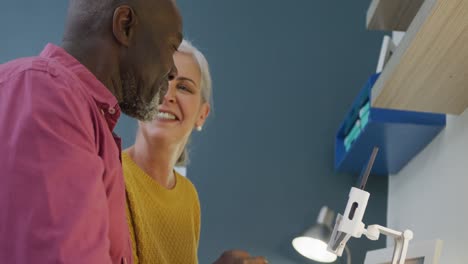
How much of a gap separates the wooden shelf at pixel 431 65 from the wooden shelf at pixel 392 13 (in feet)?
1.13

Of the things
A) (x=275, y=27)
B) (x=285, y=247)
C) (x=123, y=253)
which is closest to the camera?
(x=123, y=253)

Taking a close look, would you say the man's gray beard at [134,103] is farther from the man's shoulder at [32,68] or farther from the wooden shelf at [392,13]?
the wooden shelf at [392,13]

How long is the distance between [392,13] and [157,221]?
940 millimetres

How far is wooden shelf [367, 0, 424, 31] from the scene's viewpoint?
213 centimetres

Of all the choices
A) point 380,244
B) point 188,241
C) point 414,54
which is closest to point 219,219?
point 380,244

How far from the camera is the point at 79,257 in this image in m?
0.98

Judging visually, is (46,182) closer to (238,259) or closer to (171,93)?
(238,259)

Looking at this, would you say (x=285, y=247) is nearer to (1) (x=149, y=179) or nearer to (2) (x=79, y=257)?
(1) (x=149, y=179)

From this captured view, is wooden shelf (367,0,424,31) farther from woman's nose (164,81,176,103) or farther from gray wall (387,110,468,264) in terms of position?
woman's nose (164,81,176,103)

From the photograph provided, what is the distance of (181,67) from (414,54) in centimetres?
71

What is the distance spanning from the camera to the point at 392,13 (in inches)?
86.5

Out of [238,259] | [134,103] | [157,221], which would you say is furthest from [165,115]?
[134,103]

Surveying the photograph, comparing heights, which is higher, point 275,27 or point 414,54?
point 275,27

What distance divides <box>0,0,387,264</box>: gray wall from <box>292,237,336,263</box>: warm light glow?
6.8 inches
